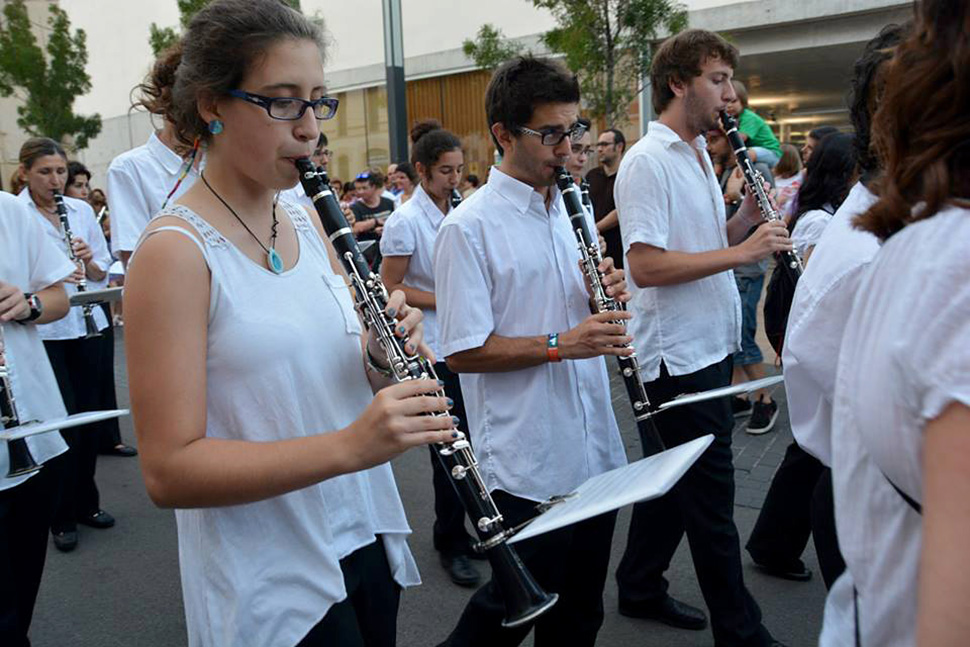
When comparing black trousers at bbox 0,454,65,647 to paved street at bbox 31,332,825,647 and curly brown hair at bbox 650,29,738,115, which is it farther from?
curly brown hair at bbox 650,29,738,115

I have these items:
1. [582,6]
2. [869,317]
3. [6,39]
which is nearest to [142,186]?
[869,317]

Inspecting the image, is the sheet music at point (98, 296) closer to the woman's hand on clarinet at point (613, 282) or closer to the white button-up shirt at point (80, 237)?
the white button-up shirt at point (80, 237)

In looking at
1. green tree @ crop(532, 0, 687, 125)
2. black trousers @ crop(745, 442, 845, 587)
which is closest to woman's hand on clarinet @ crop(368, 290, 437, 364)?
black trousers @ crop(745, 442, 845, 587)

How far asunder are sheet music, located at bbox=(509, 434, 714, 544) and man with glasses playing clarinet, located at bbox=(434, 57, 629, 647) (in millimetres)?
695

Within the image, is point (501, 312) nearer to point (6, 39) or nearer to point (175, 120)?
point (175, 120)

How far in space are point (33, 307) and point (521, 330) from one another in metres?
1.80

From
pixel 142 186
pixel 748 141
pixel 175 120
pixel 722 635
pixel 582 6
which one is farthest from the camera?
pixel 582 6

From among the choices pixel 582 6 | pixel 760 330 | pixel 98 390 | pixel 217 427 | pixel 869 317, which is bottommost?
pixel 760 330

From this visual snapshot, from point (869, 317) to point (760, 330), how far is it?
331 inches

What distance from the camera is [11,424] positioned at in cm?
267

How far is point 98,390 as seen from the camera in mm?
5355

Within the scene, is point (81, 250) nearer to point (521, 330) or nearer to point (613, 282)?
point (521, 330)

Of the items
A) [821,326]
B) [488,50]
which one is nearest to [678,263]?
[821,326]

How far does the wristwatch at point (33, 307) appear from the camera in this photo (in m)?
2.88
